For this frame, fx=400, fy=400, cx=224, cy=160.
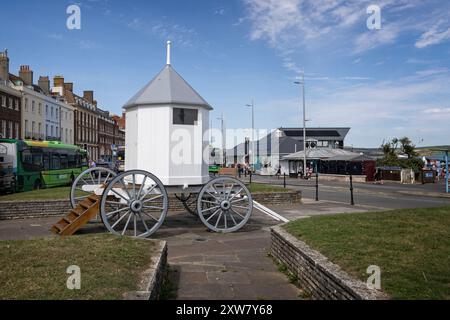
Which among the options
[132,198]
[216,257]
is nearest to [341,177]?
[132,198]

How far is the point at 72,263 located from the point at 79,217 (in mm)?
4125

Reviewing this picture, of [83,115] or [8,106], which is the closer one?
[8,106]

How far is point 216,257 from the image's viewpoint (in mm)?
8031

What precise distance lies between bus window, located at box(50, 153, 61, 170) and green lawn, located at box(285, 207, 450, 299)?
21328mm

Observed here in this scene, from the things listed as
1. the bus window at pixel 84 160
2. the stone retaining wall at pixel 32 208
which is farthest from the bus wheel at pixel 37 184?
the stone retaining wall at pixel 32 208

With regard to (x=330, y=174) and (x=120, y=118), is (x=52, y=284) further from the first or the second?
(x=120, y=118)

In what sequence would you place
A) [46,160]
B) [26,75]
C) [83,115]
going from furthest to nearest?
[83,115], [26,75], [46,160]

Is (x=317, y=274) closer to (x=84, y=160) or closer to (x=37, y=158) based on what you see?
(x=37, y=158)

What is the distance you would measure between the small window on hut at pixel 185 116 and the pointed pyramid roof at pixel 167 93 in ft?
0.66

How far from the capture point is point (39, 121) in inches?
2156

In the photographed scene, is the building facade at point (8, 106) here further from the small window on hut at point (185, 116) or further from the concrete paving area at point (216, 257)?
the small window on hut at point (185, 116)

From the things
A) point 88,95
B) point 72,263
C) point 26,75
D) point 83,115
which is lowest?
point 72,263

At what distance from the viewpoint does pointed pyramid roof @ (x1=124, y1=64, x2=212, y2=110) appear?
10.7 metres
